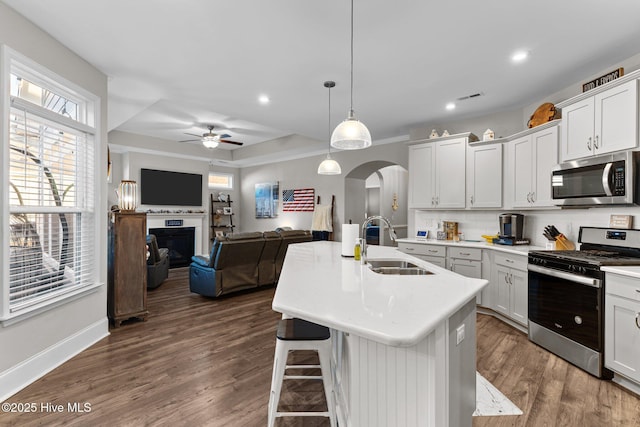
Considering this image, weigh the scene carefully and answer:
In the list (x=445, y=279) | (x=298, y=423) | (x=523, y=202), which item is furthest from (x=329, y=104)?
(x=298, y=423)

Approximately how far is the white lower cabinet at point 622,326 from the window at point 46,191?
4517 mm

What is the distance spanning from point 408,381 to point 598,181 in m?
2.92

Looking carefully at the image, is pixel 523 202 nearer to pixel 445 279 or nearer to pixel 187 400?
pixel 445 279

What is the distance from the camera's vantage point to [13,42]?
Result: 2.26 m

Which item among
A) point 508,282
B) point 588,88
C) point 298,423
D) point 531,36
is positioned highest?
point 531,36

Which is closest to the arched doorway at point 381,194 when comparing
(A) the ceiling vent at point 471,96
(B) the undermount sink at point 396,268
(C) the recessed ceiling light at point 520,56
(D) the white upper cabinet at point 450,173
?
(D) the white upper cabinet at point 450,173

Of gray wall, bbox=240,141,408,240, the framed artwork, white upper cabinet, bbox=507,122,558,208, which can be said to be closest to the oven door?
white upper cabinet, bbox=507,122,558,208

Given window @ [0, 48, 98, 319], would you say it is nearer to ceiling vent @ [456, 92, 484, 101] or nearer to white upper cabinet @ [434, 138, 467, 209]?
ceiling vent @ [456, 92, 484, 101]

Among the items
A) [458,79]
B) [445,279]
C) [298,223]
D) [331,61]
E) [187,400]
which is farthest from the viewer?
[298,223]

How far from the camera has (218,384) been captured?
2354 mm

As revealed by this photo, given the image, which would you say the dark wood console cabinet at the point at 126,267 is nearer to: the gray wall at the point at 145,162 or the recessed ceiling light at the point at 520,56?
the gray wall at the point at 145,162

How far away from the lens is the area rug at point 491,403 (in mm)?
2062

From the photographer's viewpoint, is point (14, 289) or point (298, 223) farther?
point (298, 223)

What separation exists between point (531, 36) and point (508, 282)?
2.56m
